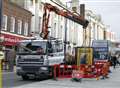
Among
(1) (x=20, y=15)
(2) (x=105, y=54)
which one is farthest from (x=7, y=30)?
(2) (x=105, y=54)

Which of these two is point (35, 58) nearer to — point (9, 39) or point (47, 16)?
point (47, 16)

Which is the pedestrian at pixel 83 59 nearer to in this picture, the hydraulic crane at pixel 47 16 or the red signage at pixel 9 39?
the hydraulic crane at pixel 47 16

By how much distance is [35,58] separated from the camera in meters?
27.7

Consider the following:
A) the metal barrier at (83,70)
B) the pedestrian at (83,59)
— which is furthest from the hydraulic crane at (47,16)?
the pedestrian at (83,59)

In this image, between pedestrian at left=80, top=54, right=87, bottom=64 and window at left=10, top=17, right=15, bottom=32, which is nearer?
pedestrian at left=80, top=54, right=87, bottom=64

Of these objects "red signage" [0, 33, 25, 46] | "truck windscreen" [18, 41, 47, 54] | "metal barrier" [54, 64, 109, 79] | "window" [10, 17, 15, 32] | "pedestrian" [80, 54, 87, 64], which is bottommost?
"metal barrier" [54, 64, 109, 79]

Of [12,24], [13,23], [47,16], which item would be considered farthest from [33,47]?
[13,23]

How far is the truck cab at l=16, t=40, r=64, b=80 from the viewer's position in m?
27.7

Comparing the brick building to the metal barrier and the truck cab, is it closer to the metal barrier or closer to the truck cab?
the metal barrier

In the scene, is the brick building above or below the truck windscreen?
above

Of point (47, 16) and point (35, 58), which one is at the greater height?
point (47, 16)

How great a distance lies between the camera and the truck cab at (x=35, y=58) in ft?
91.0

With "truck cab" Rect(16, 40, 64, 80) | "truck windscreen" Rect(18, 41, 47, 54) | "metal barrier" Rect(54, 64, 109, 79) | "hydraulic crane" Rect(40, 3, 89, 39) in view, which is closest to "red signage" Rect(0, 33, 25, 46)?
"hydraulic crane" Rect(40, 3, 89, 39)

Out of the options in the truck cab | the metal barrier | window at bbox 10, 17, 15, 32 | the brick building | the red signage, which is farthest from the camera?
window at bbox 10, 17, 15, 32
